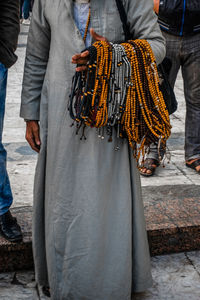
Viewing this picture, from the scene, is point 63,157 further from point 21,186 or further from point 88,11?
point 21,186

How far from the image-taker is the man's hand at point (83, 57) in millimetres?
1966

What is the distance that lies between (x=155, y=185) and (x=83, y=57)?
196 centimetres

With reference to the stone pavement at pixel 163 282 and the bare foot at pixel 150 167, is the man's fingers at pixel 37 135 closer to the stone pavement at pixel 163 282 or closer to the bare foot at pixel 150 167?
the stone pavement at pixel 163 282

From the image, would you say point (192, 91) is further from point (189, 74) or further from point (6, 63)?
point (6, 63)

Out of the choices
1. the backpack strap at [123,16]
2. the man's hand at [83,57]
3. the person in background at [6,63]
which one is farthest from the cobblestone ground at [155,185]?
the backpack strap at [123,16]

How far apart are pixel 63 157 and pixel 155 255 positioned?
1168 millimetres

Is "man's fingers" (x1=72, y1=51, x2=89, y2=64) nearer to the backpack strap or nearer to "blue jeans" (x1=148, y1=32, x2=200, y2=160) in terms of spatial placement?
the backpack strap

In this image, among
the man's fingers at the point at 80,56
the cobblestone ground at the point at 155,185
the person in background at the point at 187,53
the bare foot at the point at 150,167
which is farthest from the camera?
the bare foot at the point at 150,167

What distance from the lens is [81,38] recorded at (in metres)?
2.15

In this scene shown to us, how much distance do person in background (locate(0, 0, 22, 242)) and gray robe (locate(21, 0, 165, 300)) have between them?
0.32 metres

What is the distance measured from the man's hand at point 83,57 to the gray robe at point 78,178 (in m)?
0.10

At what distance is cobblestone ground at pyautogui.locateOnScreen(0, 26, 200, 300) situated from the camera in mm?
2686

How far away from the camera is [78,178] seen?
226 centimetres

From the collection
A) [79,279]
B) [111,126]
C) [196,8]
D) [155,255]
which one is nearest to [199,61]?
[196,8]
